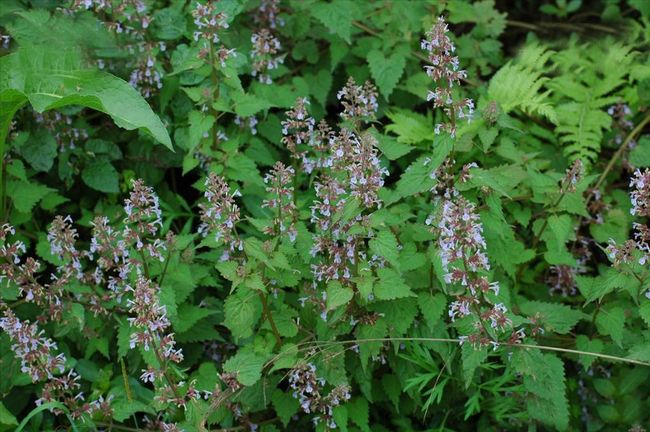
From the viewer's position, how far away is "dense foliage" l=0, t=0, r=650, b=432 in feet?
10.8

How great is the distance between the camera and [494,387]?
354cm

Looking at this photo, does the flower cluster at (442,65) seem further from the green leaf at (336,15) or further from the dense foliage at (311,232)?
the green leaf at (336,15)

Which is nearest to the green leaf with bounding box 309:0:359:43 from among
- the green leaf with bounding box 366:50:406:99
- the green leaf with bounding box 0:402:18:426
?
the green leaf with bounding box 366:50:406:99

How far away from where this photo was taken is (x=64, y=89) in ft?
12.7

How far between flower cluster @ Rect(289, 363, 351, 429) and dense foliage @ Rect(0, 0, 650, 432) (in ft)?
0.04

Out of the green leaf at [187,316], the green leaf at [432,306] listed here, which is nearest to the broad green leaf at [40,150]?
the green leaf at [187,316]

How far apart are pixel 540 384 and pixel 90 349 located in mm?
1981

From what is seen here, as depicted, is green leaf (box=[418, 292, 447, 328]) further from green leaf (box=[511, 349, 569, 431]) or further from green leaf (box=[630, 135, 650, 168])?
green leaf (box=[630, 135, 650, 168])

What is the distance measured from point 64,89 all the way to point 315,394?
1833mm

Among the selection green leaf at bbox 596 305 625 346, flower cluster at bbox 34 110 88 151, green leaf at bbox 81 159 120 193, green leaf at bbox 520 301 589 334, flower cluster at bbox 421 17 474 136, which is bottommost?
green leaf at bbox 81 159 120 193

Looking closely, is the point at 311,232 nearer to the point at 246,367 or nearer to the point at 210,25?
the point at 246,367

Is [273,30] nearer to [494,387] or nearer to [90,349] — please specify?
[90,349]

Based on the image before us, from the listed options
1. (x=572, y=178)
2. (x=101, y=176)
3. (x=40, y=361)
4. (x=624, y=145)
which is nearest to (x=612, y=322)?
(x=572, y=178)

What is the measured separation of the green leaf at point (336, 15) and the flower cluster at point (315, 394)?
1953mm
